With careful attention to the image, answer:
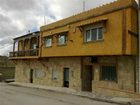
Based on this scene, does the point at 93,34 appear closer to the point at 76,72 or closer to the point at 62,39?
the point at 76,72

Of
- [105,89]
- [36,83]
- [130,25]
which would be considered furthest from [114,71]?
[36,83]

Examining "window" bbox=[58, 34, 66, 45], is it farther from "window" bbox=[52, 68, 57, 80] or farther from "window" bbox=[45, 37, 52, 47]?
"window" bbox=[52, 68, 57, 80]

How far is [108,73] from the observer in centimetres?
2541

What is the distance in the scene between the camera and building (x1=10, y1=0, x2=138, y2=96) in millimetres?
22594

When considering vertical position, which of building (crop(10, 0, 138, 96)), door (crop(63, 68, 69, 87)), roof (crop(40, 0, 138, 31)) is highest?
roof (crop(40, 0, 138, 31))

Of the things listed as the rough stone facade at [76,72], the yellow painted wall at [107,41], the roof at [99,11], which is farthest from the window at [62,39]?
the rough stone facade at [76,72]

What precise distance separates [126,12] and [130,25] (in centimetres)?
106

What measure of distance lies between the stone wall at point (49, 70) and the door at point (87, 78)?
18.9 inches

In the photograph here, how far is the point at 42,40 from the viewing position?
3528 centimetres

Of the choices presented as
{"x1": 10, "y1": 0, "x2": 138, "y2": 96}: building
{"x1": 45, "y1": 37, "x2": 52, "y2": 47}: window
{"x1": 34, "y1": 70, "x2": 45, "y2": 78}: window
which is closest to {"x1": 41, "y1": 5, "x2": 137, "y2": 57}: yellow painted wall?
{"x1": 10, "y1": 0, "x2": 138, "y2": 96}: building

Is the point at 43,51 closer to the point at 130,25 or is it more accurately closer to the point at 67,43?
the point at 67,43

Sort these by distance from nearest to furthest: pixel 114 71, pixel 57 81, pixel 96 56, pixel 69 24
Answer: pixel 114 71 < pixel 96 56 < pixel 69 24 < pixel 57 81

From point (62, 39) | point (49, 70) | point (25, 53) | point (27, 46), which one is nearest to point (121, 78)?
point (62, 39)

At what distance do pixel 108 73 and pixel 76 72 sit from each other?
4845 mm
